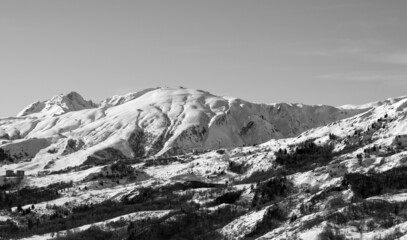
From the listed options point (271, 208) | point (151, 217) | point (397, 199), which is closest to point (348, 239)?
point (397, 199)

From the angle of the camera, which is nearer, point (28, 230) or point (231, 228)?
point (231, 228)

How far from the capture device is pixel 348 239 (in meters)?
83.2

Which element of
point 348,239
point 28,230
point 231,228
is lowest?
point 28,230

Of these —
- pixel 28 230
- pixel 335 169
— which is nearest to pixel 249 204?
pixel 335 169

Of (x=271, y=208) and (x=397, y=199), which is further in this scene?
(x=271, y=208)

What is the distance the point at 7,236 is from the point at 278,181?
84997 millimetres

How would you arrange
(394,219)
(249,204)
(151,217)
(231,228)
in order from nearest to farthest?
(394,219), (231,228), (151,217), (249,204)

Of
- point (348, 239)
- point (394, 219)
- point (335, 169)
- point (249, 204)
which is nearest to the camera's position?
point (348, 239)

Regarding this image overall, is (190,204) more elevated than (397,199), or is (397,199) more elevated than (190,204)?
(397,199)

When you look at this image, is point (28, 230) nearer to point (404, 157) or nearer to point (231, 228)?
point (231, 228)

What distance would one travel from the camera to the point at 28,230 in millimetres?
186000

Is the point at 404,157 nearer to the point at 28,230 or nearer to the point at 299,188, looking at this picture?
the point at 299,188

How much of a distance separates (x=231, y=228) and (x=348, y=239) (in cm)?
4561

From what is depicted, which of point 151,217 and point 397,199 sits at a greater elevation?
point 397,199
